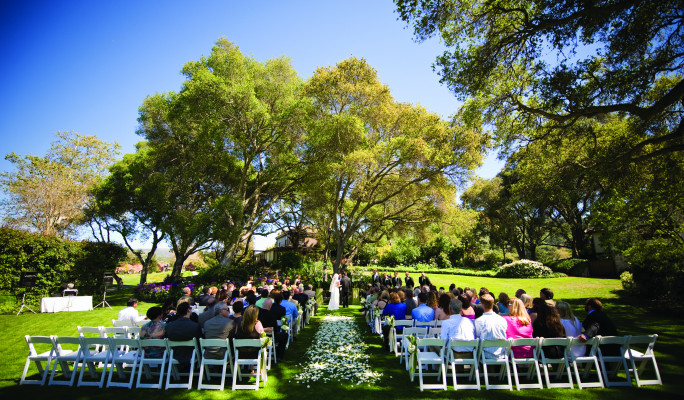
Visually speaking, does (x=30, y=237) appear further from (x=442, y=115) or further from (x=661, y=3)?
(x=661, y=3)

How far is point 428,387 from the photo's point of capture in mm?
5141

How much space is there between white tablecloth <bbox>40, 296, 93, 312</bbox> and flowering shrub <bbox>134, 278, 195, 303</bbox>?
3.21 metres

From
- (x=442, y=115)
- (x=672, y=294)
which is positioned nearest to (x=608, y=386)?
(x=672, y=294)

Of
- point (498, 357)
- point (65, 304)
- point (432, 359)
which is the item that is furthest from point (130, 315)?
point (65, 304)

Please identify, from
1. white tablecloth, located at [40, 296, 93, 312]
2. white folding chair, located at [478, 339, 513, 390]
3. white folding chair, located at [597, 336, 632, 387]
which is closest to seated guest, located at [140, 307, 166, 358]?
white folding chair, located at [478, 339, 513, 390]

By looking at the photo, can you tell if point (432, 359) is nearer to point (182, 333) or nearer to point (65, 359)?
point (182, 333)

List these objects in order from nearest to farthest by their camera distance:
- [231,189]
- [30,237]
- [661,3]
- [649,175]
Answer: [661,3], [649,175], [30,237], [231,189]

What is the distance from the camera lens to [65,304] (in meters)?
13.8

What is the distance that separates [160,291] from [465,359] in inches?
669

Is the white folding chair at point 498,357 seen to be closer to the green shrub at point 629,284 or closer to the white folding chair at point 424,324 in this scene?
the white folding chair at point 424,324

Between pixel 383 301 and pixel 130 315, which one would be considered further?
pixel 383 301

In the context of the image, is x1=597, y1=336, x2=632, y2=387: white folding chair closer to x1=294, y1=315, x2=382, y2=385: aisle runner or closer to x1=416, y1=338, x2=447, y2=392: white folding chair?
x1=416, y1=338, x2=447, y2=392: white folding chair

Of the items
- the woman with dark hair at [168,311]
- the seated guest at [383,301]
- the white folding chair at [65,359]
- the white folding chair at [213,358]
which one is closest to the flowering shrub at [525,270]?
the seated guest at [383,301]

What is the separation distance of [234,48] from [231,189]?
10.0 meters
